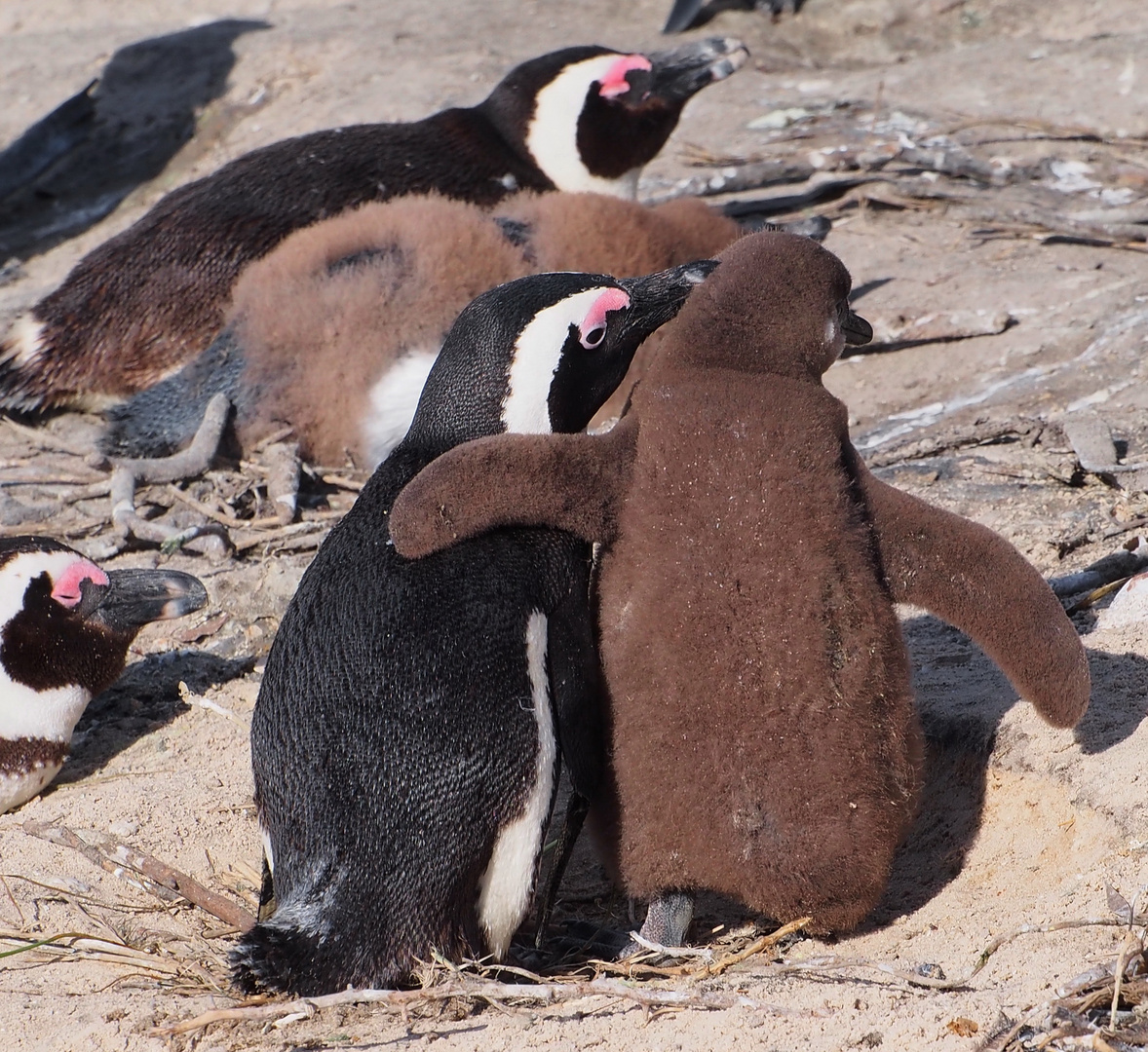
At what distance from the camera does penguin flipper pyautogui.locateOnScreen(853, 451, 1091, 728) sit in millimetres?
2123

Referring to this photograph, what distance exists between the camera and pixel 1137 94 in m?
6.04

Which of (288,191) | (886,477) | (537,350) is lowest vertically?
(886,477)

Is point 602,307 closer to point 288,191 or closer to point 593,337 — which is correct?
point 593,337

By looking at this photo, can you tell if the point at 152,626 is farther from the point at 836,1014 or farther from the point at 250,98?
the point at 250,98

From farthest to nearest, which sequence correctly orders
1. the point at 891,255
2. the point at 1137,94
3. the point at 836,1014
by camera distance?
the point at 1137,94 < the point at 891,255 < the point at 836,1014

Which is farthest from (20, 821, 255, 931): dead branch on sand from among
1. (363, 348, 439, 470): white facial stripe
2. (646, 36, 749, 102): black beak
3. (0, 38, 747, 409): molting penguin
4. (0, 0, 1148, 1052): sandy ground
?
(646, 36, 749, 102): black beak

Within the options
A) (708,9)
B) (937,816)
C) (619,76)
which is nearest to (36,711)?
(937,816)

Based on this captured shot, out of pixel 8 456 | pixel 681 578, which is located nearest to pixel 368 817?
pixel 681 578

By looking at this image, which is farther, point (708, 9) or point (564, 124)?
point (708, 9)

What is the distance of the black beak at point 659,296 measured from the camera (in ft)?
8.82

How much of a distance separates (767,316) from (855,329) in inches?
11.4

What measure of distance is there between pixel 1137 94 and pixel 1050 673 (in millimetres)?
4748

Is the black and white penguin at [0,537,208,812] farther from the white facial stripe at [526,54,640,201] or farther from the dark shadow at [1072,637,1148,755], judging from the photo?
the white facial stripe at [526,54,640,201]

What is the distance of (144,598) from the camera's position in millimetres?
3166
